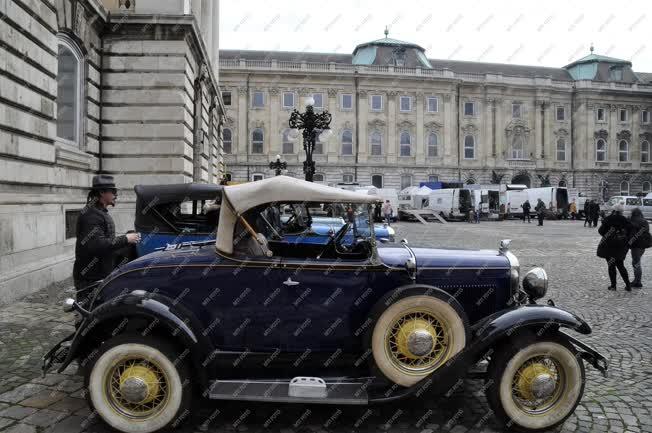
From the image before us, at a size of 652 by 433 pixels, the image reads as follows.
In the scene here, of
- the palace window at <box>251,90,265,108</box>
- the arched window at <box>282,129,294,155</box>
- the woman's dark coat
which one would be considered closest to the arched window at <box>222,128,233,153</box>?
the palace window at <box>251,90,265,108</box>

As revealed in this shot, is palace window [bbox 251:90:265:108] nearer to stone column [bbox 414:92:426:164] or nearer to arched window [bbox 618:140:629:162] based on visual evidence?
stone column [bbox 414:92:426:164]

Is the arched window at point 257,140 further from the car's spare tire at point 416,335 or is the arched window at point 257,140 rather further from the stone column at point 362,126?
the car's spare tire at point 416,335

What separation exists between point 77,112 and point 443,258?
11.3 meters

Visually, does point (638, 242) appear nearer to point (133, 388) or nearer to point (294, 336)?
point (294, 336)

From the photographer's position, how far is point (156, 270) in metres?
3.83

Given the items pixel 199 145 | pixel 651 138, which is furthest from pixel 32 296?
pixel 651 138

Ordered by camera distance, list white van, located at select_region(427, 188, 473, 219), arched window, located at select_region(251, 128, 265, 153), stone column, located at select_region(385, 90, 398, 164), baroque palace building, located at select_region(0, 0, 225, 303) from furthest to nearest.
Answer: stone column, located at select_region(385, 90, 398, 164), arched window, located at select_region(251, 128, 265, 153), white van, located at select_region(427, 188, 473, 219), baroque palace building, located at select_region(0, 0, 225, 303)

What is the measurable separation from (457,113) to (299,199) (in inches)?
2186

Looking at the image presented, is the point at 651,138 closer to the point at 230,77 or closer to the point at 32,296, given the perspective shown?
the point at 230,77

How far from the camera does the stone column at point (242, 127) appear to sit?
52.3 metres

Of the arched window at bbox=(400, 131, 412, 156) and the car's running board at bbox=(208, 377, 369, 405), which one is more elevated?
the arched window at bbox=(400, 131, 412, 156)

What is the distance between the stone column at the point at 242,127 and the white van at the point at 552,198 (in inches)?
1116

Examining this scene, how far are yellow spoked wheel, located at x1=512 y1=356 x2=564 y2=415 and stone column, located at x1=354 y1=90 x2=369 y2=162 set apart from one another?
50.7 meters

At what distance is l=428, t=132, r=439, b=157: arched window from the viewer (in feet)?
182
